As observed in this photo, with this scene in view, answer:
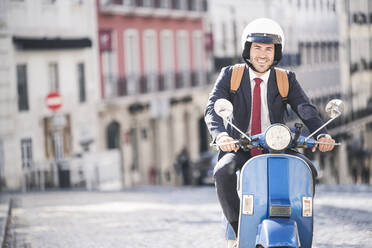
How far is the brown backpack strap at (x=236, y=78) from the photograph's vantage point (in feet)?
25.2

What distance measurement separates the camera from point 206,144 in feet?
170

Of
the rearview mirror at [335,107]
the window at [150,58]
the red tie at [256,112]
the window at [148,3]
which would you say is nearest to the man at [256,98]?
the red tie at [256,112]

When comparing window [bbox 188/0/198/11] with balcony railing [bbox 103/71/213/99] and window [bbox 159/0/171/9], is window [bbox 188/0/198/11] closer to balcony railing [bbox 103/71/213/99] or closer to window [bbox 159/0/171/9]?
window [bbox 159/0/171/9]

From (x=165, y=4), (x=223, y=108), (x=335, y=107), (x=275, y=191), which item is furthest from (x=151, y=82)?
(x=275, y=191)

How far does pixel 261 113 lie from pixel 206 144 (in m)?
44.2

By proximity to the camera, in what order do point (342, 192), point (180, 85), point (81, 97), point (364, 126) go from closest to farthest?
point (342, 192)
point (81, 97)
point (180, 85)
point (364, 126)

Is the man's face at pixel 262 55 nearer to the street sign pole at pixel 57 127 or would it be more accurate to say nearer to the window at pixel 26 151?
the street sign pole at pixel 57 127

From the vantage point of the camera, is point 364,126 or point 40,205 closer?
point 40,205

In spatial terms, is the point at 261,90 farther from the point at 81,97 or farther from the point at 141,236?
the point at 81,97

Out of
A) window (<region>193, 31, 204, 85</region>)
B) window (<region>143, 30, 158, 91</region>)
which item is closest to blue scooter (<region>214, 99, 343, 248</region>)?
window (<region>143, 30, 158, 91</region>)

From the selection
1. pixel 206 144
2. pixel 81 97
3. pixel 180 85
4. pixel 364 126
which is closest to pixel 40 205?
pixel 81 97

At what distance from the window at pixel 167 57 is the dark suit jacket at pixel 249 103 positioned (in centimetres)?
3921

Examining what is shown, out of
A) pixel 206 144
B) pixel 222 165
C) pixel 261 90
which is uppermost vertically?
pixel 261 90

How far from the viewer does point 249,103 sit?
25.1 ft
